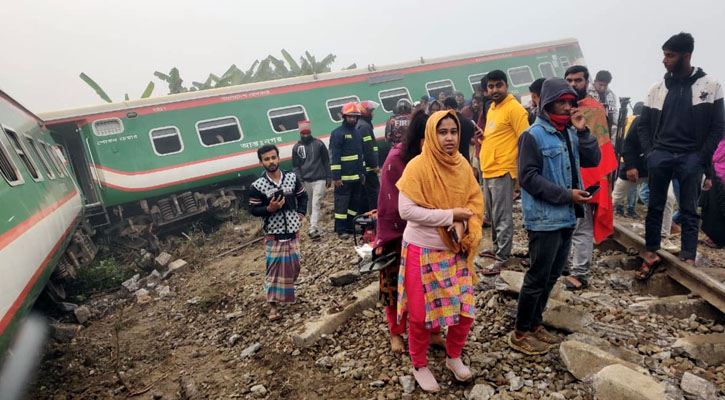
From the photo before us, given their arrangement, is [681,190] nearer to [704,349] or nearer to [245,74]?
[704,349]

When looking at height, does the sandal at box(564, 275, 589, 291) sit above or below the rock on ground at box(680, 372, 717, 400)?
below

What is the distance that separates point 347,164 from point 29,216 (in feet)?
12.7

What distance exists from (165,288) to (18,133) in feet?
10.1

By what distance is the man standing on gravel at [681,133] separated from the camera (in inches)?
128

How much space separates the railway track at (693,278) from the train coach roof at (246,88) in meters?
8.03

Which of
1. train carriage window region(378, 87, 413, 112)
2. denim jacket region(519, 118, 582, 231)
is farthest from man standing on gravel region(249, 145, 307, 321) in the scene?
train carriage window region(378, 87, 413, 112)

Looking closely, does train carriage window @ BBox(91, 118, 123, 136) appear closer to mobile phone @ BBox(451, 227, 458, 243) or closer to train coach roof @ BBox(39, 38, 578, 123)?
train coach roof @ BBox(39, 38, 578, 123)

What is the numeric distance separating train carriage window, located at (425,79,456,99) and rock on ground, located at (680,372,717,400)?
382 inches

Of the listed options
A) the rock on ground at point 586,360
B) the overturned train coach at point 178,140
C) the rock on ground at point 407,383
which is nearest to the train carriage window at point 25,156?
the overturned train coach at point 178,140

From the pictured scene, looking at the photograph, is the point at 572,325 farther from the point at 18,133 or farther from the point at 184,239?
the point at 184,239

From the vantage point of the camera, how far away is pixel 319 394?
108 inches

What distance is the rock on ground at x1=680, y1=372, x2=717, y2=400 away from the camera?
215cm

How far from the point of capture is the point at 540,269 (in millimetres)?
2508

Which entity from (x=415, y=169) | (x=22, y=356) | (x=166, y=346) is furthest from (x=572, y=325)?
(x=22, y=356)
